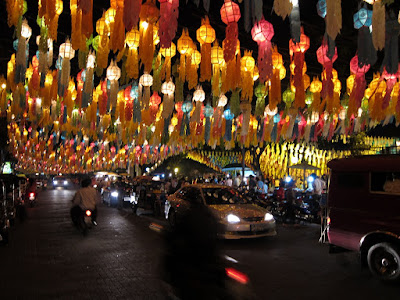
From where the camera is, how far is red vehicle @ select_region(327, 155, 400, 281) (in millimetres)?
5984

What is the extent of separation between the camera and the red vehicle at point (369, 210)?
5.98 m

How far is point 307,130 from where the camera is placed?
502 inches

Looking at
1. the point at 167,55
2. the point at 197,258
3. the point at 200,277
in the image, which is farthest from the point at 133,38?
the point at 200,277

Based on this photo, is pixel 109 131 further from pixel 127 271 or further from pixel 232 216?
pixel 127 271

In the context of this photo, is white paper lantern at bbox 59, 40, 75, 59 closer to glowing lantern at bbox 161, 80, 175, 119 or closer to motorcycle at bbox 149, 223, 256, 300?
glowing lantern at bbox 161, 80, 175, 119

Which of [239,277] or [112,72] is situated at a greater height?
[112,72]

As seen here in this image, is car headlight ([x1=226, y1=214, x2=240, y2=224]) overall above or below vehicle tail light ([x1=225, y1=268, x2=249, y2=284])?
below

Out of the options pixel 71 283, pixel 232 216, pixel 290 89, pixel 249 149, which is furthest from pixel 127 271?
pixel 249 149

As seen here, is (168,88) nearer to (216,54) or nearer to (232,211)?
(216,54)

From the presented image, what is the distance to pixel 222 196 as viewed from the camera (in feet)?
34.3

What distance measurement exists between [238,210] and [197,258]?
5738 millimetres

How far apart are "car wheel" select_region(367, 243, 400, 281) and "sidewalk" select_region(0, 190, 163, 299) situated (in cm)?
397

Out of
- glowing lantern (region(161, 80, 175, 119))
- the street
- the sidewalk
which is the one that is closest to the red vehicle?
the street

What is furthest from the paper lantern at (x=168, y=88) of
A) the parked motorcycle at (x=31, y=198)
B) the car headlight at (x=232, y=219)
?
the parked motorcycle at (x=31, y=198)
